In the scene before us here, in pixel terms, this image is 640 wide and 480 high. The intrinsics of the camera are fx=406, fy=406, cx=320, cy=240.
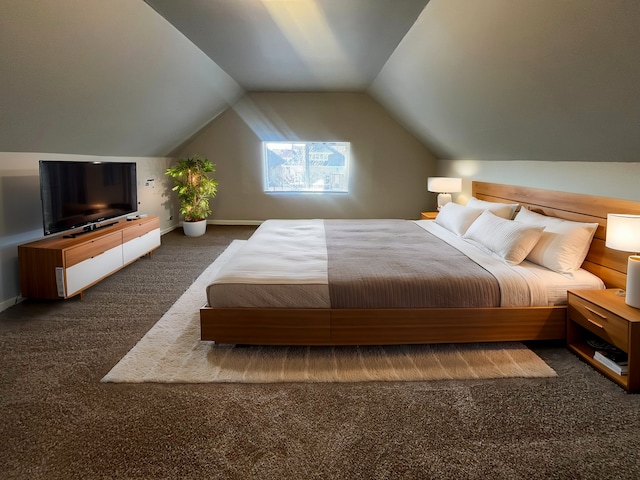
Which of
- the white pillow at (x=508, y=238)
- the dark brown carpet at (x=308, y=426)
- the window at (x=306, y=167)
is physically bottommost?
the dark brown carpet at (x=308, y=426)

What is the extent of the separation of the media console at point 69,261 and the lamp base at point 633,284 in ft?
13.2

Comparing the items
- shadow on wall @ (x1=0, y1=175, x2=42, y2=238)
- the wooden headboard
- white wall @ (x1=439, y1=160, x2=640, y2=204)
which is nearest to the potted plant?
shadow on wall @ (x1=0, y1=175, x2=42, y2=238)

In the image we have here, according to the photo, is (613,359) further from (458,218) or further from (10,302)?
(10,302)

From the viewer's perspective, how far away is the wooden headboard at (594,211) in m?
2.71

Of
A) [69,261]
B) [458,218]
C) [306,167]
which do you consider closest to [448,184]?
[458,218]

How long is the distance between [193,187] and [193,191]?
0.24ft

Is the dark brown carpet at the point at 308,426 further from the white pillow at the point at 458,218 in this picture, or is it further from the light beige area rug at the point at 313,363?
the white pillow at the point at 458,218

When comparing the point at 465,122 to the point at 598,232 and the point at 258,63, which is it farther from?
the point at 258,63

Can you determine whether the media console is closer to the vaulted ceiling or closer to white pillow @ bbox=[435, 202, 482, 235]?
the vaulted ceiling

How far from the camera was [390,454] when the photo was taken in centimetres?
175

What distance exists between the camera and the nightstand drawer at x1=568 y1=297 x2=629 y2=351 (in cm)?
222

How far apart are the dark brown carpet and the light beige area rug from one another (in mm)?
82

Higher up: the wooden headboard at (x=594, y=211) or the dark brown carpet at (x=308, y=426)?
the wooden headboard at (x=594, y=211)

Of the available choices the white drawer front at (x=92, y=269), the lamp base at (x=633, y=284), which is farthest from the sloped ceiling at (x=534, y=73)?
the white drawer front at (x=92, y=269)
